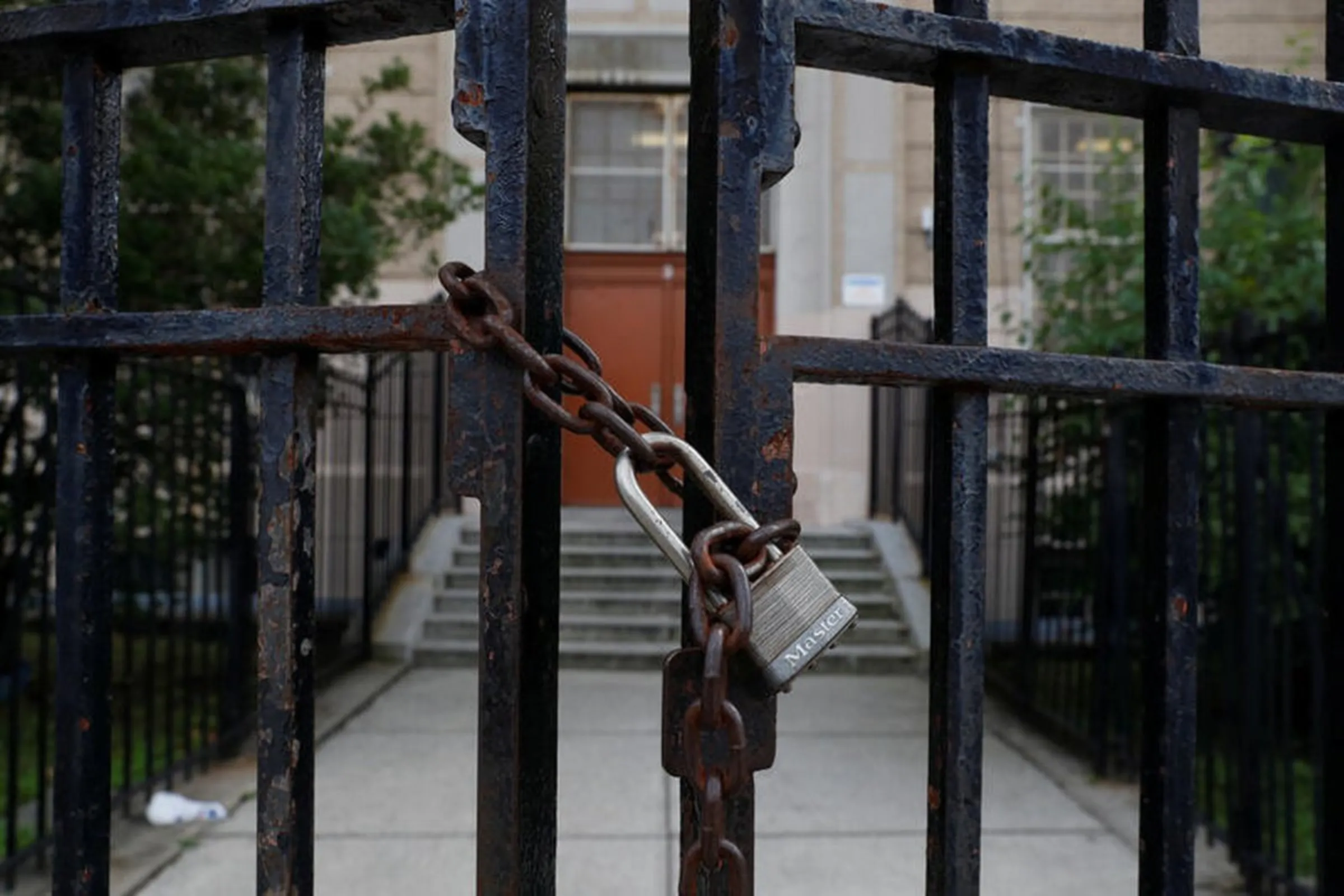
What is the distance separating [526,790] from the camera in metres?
1.19

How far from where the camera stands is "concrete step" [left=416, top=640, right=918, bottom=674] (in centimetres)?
700

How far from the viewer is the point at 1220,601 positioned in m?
4.02

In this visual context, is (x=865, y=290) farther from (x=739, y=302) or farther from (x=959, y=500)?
(x=739, y=302)

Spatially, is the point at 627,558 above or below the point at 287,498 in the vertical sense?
below

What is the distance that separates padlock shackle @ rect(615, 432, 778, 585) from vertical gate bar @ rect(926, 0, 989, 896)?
0.30 metres

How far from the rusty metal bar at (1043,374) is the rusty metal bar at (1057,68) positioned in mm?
324

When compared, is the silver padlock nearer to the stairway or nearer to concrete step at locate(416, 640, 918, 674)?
the stairway

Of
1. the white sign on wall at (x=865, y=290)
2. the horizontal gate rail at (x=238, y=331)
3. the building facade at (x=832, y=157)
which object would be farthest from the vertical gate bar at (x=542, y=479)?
the white sign on wall at (x=865, y=290)

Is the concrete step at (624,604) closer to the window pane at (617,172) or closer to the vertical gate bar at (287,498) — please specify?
the window pane at (617,172)

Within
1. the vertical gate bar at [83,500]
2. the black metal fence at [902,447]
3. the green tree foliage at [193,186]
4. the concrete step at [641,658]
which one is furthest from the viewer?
the black metal fence at [902,447]

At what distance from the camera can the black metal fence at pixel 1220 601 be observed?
3449 mm

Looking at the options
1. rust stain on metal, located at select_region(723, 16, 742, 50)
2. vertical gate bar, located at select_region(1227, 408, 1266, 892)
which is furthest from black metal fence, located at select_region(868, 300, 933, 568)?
rust stain on metal, located at select_region(723, 16, 742, 50)

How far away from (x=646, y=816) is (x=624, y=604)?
3540mm

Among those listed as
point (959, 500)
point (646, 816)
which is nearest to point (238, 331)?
point (959, 500)
